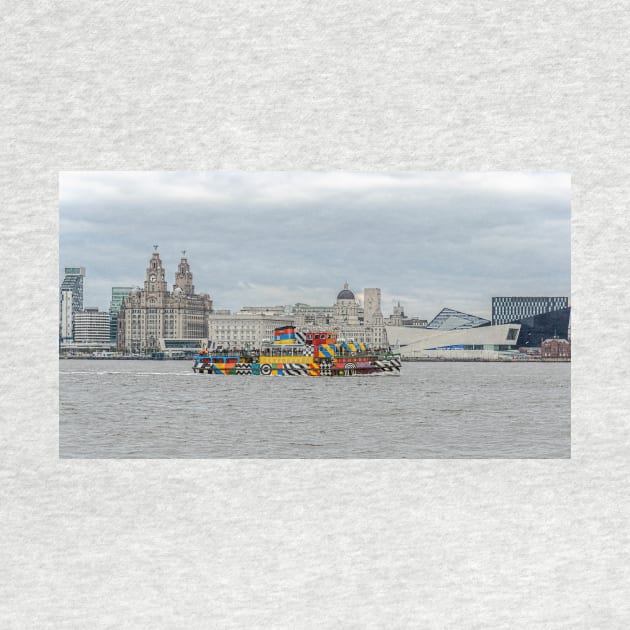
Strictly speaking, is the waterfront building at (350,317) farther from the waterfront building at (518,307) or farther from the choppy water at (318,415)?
the waterfront building at (518,307)

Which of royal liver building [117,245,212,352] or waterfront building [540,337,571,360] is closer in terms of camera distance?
waterfront building [540,337,571,360]

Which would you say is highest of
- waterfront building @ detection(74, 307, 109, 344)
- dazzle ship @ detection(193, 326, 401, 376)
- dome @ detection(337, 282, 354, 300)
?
dome @ detection(337, 282, 354, 300)

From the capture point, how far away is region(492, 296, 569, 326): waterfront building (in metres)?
5.64

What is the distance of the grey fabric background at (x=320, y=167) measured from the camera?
4.09 metres

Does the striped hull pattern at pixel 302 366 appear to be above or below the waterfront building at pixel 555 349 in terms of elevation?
below

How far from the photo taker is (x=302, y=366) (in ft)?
34.2

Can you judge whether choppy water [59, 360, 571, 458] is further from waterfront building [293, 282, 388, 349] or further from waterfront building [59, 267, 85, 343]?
waterfront building [293, 282, 388, 349]

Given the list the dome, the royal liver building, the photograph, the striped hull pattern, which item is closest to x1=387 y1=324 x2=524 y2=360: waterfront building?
the photograph

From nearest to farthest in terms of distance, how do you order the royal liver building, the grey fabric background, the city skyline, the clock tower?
the grey fabric background → the city skyline → the clock tower → the royal liver building

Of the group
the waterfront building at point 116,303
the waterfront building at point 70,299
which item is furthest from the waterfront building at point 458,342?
the waterfront building at point 70,299

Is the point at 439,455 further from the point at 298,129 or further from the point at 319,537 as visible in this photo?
the point at 298,129

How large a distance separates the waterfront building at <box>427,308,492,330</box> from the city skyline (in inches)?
1.7

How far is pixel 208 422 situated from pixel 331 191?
209cm

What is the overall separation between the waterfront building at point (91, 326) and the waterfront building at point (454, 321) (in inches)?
78.7
